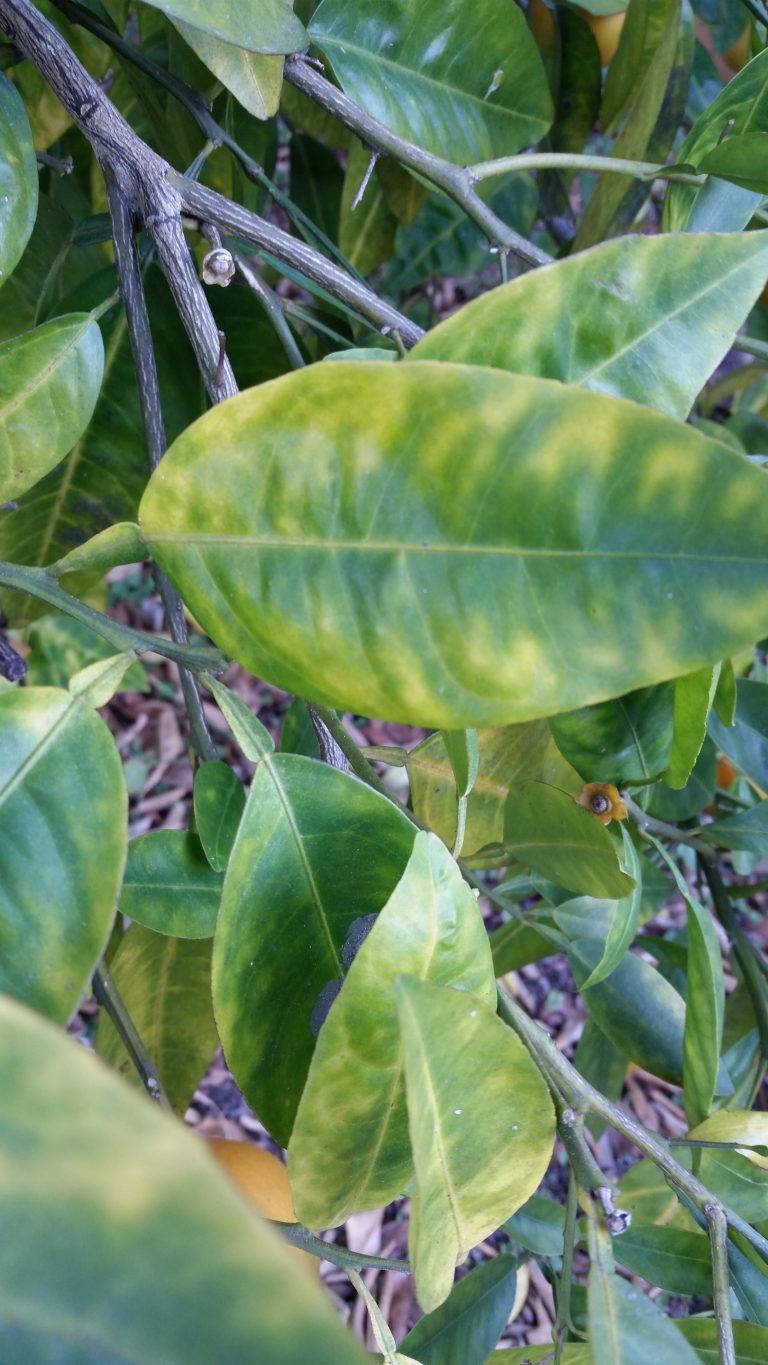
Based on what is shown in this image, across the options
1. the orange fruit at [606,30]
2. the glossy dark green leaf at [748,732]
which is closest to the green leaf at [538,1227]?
the glossy dark green leaf at [748,732]

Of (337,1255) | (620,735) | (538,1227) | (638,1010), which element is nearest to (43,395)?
(620,735)

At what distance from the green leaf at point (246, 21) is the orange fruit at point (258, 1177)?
2.38 ft

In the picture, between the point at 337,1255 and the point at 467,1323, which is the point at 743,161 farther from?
the point at 467,1323

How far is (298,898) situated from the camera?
415mm

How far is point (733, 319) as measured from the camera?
38cm

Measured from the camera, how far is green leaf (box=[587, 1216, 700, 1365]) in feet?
1.24

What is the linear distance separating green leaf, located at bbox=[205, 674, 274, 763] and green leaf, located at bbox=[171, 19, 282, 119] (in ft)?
1.09

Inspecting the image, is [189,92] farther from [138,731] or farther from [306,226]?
[138,731]

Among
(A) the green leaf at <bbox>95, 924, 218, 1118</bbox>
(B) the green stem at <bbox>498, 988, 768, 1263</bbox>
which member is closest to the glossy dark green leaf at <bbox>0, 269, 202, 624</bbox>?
(A) the green leaf at <bbox>95, 924, 218, 1118</bbox>

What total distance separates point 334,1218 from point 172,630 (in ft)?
1.21

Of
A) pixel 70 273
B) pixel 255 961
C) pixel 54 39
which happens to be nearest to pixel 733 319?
pixel 255 961

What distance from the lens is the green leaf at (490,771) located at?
0.67 meters

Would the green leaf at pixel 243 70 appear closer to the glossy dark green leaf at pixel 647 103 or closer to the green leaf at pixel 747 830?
the glossy dark green leaf at pixel 647 103

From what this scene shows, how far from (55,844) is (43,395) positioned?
0.28 m
